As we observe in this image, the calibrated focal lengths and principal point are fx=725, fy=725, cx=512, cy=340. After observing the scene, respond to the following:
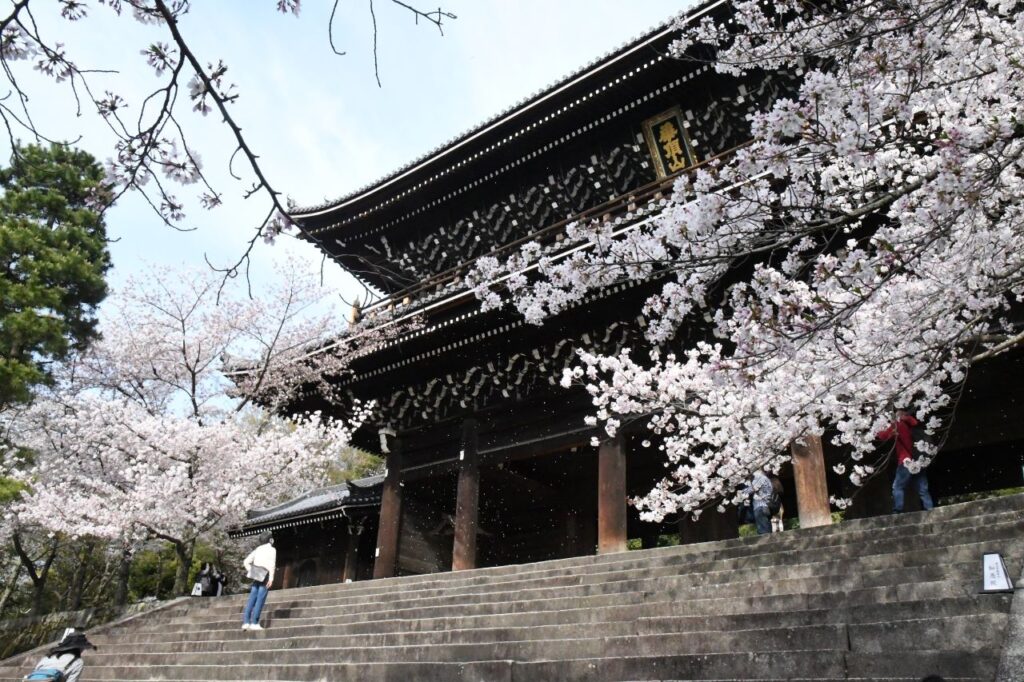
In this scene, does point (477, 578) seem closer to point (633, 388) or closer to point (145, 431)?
point (633, 388)

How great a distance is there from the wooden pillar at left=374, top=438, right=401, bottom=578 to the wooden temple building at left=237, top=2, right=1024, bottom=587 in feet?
0.10

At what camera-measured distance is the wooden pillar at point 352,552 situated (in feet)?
51.3

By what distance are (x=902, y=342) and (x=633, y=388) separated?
4122 millimetres

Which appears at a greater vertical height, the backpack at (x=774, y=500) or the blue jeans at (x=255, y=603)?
the backpack at (x=774, y=500)

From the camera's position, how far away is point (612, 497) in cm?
973

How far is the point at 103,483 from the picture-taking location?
16.5 meters

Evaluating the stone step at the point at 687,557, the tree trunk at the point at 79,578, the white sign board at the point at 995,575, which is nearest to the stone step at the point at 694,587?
the stone step at the point at 687,557

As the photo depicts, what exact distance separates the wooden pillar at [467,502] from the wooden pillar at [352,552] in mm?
4669

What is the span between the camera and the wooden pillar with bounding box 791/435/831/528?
7.98m

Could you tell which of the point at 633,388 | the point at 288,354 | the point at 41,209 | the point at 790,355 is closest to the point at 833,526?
the point at 790,355

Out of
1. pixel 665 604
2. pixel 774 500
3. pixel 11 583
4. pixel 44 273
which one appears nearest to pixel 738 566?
pixel 665 604

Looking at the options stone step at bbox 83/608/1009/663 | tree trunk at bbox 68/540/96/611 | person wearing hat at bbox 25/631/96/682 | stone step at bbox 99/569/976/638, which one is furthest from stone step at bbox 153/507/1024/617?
tree trunk at bbox 68/540/96/611

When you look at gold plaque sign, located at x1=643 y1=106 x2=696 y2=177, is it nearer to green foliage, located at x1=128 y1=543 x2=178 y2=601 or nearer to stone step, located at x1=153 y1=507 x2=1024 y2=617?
stone step, located at x1=153 y1=507 x2=1024 y2=617

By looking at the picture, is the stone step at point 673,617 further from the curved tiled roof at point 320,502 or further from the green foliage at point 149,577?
the green foliage at point 149,577
